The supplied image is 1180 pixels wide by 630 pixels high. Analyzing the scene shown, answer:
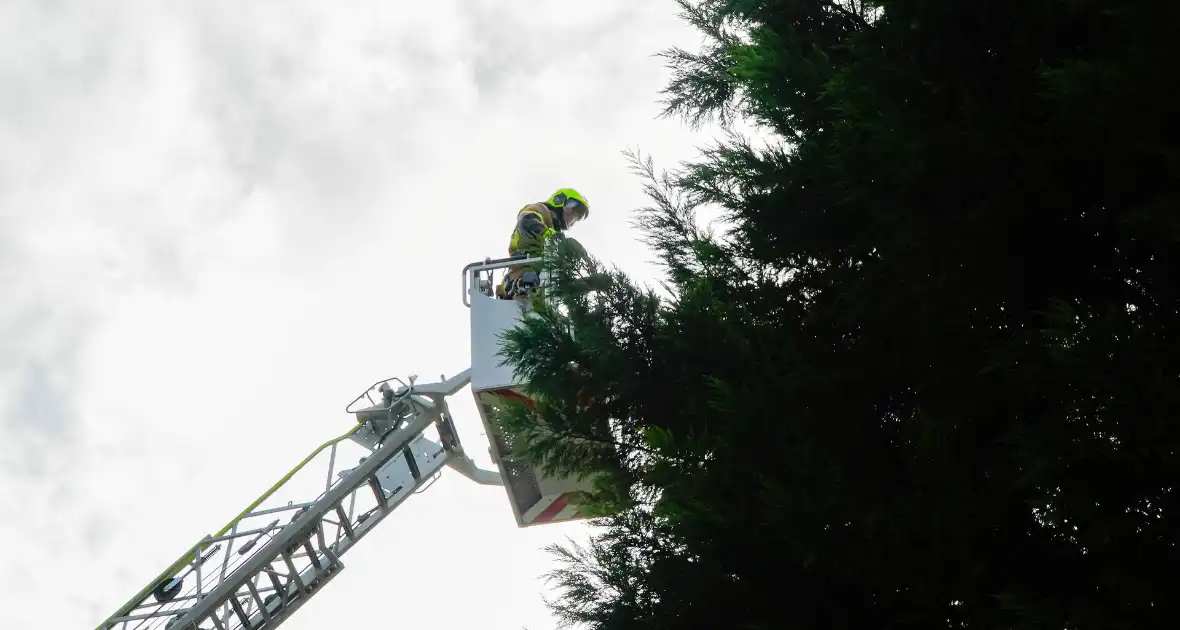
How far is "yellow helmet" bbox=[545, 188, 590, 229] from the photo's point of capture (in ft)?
38.5

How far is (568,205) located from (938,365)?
28.1 feet

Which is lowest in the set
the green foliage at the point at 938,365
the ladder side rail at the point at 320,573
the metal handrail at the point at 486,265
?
the green foliage at the point at 938,365

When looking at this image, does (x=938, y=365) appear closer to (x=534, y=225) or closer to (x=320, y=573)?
(x=534, y=225)

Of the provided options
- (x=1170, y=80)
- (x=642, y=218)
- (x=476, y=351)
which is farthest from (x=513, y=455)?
(x=476, y=351)

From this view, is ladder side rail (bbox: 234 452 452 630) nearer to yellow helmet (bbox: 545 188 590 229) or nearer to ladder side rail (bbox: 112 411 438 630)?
ladder side rail (bbox: 112 411 438 630)

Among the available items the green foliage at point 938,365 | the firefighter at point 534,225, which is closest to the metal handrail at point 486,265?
the firefighter at point 534,225

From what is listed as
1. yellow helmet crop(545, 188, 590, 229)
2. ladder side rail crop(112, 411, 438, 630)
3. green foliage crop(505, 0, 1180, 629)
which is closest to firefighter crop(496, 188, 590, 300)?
yellow helmet crop(545, 188, 590, 229)

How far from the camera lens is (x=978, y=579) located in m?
2.84

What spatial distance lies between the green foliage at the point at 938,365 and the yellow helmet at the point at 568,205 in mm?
7458

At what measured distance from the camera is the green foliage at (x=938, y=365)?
2.66 meters

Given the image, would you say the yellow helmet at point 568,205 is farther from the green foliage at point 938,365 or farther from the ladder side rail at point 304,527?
the green foliage at point 938,365

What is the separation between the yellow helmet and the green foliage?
24.5 ft

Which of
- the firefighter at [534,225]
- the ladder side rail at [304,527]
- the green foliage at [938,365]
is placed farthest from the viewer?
the ladder side rail at [304,527]

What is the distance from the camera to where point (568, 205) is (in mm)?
11805
